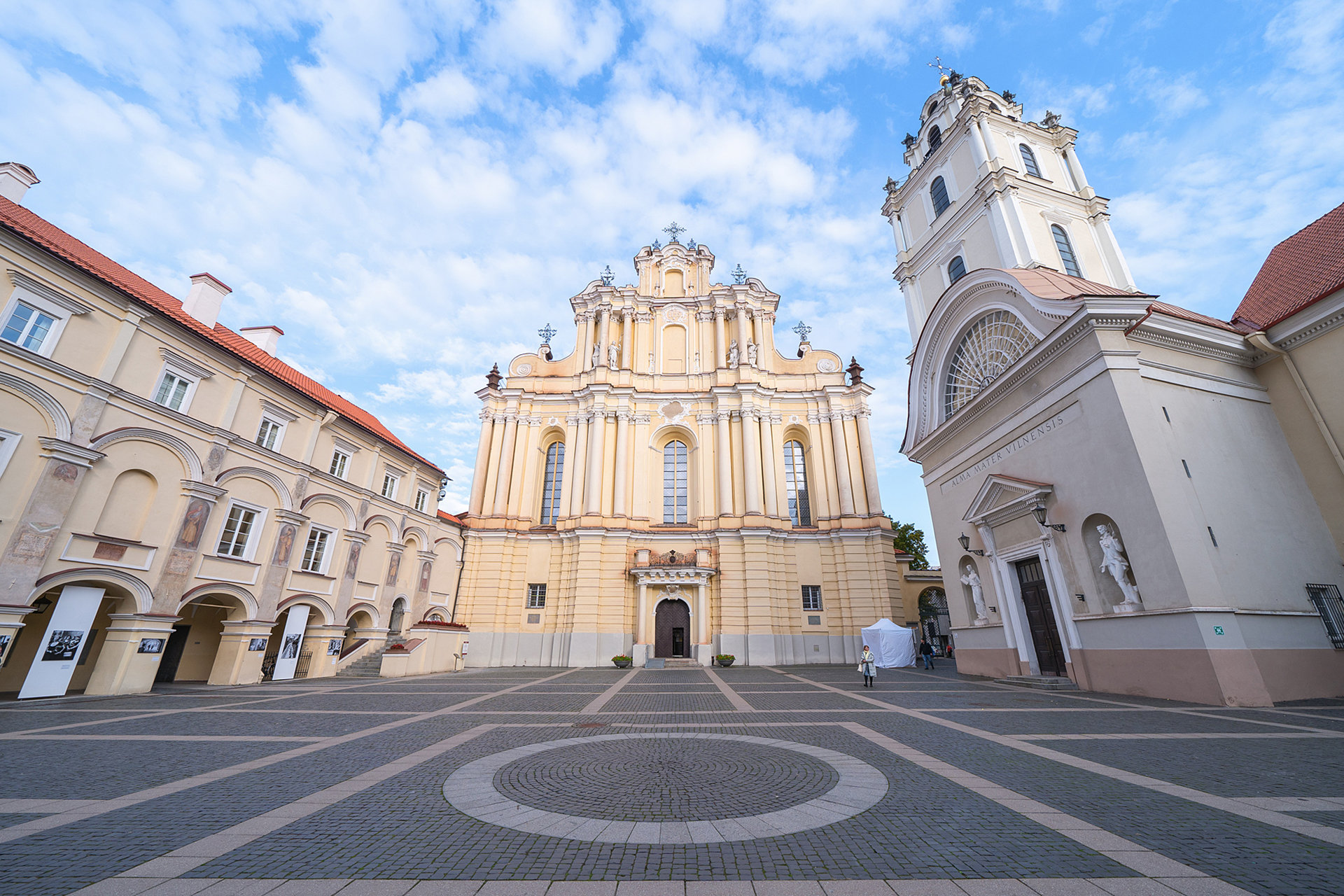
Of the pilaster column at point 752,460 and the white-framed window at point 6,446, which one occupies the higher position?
the pilaster column at point 752,460

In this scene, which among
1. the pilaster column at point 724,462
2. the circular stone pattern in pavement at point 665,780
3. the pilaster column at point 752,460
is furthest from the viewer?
the pilaster column at point 724,462

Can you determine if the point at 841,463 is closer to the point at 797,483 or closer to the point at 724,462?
the point at 797,483

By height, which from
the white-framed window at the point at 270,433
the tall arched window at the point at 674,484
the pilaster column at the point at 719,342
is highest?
the pilaster column at the point at 719,342

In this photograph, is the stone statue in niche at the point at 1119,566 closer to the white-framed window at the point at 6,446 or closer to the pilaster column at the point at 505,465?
the pilaster column at the point at 505,465

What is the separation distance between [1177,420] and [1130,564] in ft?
12.6

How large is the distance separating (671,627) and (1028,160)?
28616 millimetres

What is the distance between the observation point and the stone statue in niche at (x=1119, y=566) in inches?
479

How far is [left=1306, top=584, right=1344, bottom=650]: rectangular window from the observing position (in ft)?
39.0

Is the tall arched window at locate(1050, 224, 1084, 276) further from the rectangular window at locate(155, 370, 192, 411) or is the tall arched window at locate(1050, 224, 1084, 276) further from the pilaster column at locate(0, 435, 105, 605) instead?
the pilaster column at locate(0, 435, 105, 605)

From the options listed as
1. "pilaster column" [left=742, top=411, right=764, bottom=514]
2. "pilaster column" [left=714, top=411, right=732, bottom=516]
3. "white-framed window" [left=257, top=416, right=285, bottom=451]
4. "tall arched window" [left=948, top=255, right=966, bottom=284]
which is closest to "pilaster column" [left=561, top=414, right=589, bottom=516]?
"pilaster column" [left=714, top=411, right=732, bottom=516]

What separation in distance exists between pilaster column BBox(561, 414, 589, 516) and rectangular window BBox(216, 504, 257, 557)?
1426cm

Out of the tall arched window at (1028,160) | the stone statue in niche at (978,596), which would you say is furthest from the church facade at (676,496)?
the tall arched window at (1028,160)

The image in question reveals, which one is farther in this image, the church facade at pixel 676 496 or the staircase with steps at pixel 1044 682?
the church facade at pixel 676 496

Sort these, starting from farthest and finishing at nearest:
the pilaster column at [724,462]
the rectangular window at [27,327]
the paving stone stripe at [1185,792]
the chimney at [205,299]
Result: 1. the pilaster column at [724,462]
2. the chimney at [205,299]
3. the rectangular window at [27,327]
4. the paving stone stripe at [1185,792]
